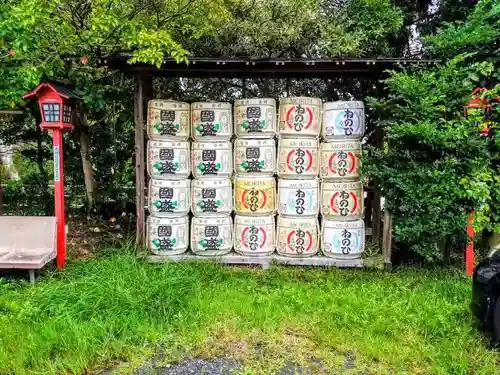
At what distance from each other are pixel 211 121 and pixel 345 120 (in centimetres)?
168

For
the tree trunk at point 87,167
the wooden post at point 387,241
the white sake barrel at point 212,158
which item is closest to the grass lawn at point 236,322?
the wooden post at point 387,241

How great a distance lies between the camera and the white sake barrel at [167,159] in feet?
17.1

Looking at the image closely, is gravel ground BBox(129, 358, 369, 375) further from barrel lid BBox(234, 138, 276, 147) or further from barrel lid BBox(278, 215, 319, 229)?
barrel lid BBox(234, 138, 276, 147)

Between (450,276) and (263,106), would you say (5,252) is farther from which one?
(450,276)

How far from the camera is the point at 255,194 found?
527cm

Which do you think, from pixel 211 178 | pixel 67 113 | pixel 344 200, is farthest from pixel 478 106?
pixel 67 113

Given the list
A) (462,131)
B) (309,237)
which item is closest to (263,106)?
(309,237)

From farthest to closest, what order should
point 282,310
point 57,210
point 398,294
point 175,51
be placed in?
point 57,210 < point 175,51 < point 398,294 < point 282,310

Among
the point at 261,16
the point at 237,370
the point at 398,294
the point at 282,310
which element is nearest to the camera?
the point at 237,370

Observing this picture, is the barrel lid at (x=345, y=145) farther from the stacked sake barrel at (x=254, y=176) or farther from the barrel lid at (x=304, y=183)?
the stacked sake barrel at (x=254, y=176)

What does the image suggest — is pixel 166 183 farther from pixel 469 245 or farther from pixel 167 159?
pixel 469 245

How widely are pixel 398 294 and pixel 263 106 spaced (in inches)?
106

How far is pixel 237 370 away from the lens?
120 inches

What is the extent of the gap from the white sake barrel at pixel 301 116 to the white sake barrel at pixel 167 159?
1.31m
